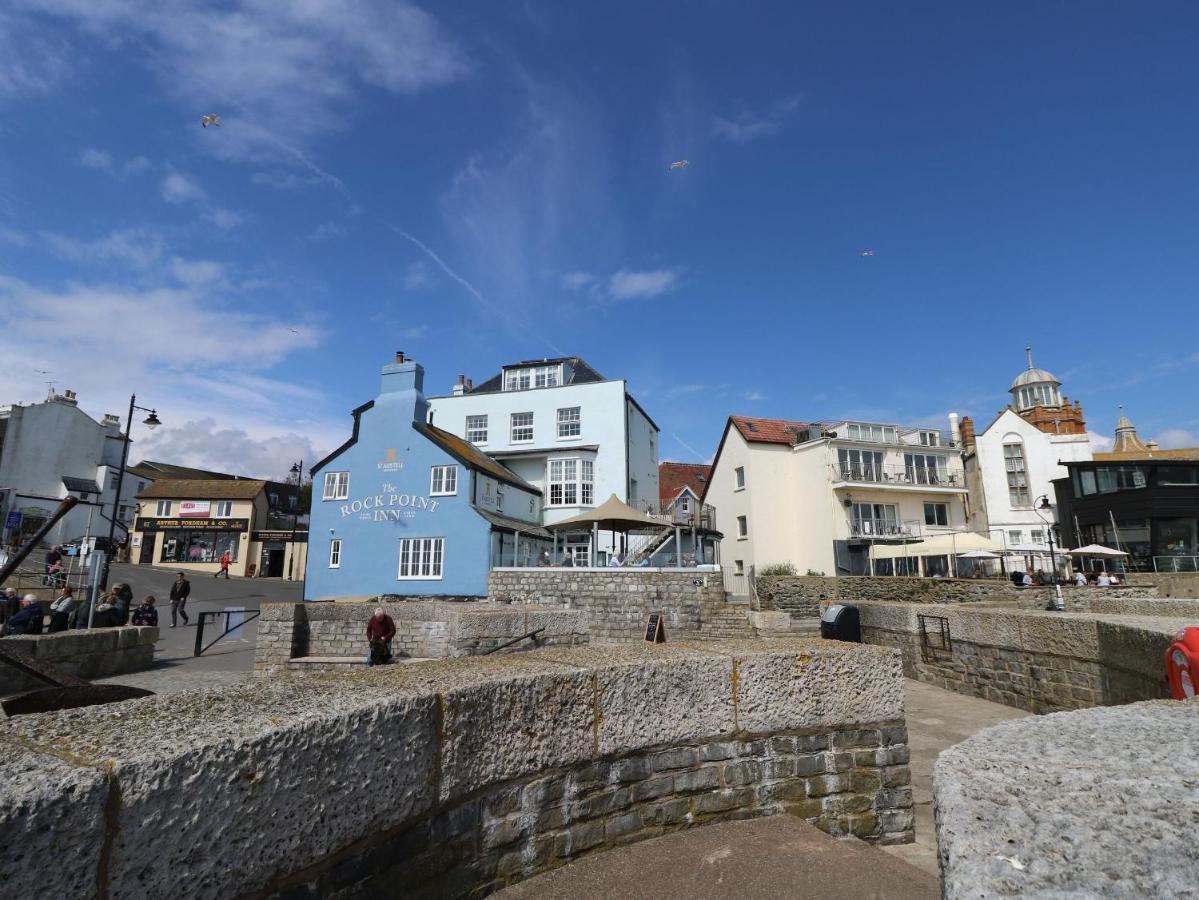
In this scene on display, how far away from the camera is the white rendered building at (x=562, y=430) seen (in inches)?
1219

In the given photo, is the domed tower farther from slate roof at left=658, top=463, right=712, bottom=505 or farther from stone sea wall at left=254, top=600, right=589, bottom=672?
stone sea wall at left=254, top=600, right=589, bottom=672

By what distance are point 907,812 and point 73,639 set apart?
12093 mm

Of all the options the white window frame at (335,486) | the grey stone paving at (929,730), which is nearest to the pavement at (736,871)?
the grey stone paving at (929,730)

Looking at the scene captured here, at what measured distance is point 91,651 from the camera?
34.7 ft

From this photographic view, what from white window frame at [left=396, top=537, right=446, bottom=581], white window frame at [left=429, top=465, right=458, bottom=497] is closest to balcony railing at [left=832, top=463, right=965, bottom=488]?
white window frame at [left=429, top=465, right=458, bottom=497]

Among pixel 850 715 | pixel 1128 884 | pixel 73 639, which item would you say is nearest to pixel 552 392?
pixel 73 639

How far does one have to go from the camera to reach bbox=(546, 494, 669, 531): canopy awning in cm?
2102

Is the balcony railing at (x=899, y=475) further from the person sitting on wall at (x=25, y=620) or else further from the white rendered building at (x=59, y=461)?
the white rendered building at (x=59, y=461)

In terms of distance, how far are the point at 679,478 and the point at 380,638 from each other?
4053cm

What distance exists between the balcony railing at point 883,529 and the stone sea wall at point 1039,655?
66.6ft

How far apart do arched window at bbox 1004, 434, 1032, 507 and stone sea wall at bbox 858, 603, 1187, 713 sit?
2672cm

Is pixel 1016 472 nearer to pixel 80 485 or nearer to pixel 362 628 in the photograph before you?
pixel 362 628

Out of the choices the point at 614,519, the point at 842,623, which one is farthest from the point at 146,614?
the point at 842,623

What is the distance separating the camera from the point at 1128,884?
1.25 m
